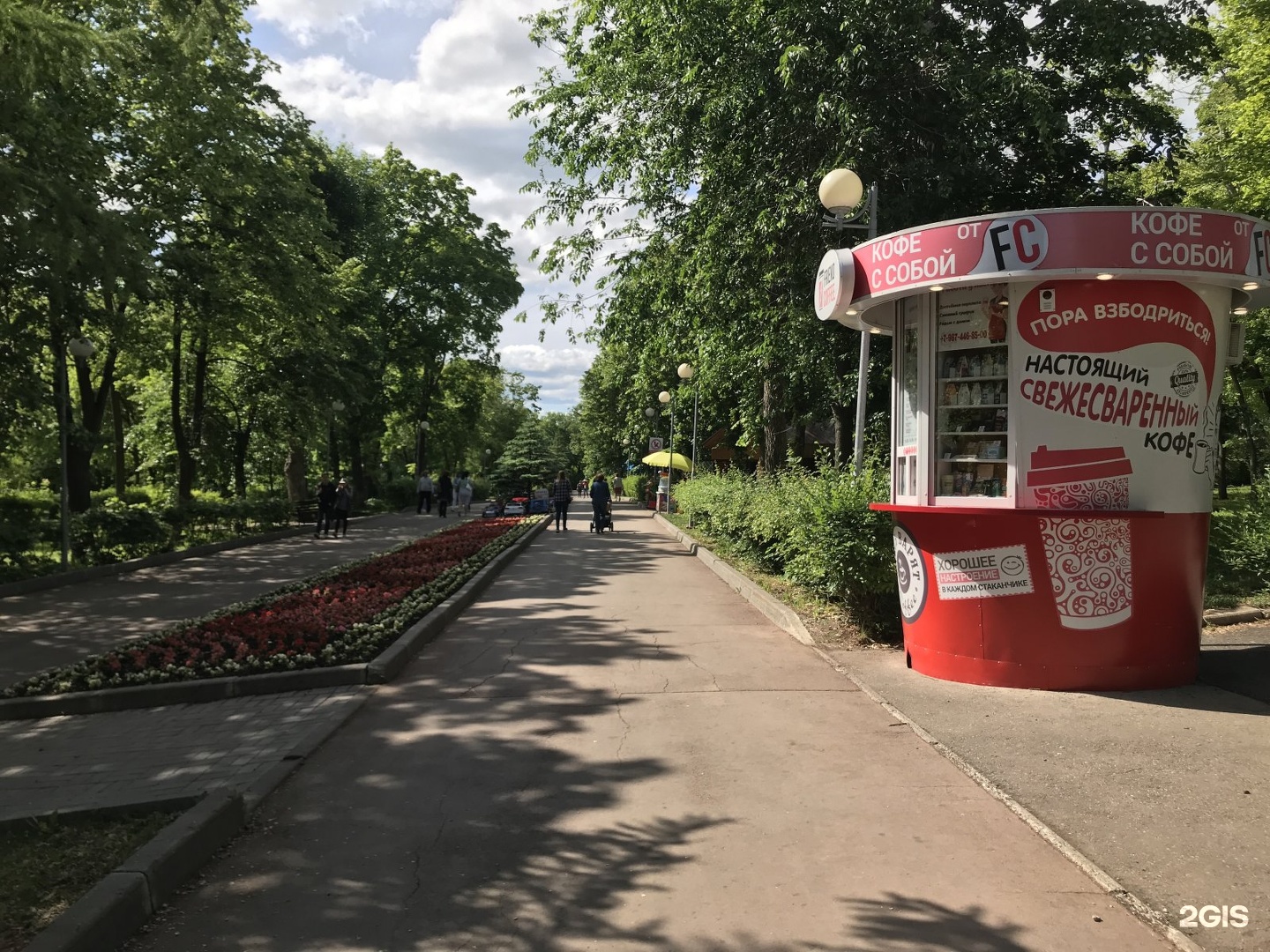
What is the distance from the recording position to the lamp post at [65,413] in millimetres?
14766

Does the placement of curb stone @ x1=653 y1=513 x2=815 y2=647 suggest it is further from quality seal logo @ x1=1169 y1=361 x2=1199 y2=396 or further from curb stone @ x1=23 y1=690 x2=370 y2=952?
curb stone @ x1=23 y1=690 x2=370 y2=952

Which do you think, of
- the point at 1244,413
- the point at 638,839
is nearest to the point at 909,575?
the point at 638,839

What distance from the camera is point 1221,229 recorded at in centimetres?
619

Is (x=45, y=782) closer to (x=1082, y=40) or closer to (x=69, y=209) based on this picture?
(x=69, y=209)

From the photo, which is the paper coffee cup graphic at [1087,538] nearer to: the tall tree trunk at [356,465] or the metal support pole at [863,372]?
the metal support pole at [863,372]

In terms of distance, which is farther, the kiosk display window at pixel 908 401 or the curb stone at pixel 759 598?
the curb stone at pixel 759 598

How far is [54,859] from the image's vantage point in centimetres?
383

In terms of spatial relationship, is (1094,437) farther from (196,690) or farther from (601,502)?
(601,502)

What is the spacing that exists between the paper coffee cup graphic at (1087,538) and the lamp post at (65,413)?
1523cm

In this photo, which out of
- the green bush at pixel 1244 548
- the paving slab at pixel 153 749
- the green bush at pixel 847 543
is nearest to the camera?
the paving slab at pixel 153 749

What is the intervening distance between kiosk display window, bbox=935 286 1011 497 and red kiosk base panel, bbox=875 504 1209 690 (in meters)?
0.48

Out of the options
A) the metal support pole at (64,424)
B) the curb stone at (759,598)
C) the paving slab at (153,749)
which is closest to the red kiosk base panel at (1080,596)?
the curb stone at (759,598)

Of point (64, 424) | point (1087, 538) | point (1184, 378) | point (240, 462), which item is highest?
point (64, 424)

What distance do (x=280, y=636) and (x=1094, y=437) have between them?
7324 mm
